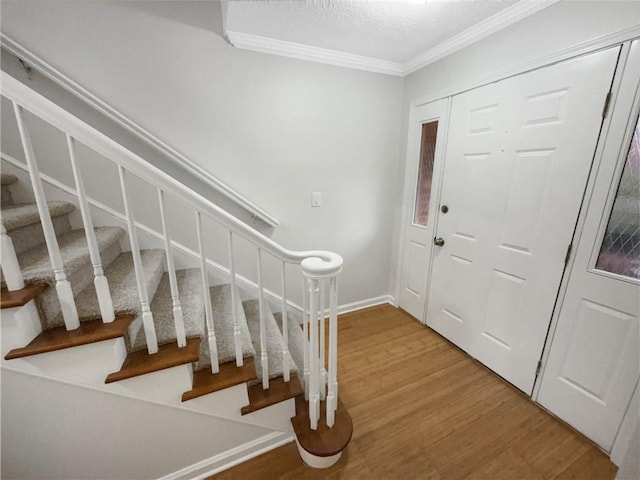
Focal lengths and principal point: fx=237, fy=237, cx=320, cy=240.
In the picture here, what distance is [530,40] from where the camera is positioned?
130 centimetres

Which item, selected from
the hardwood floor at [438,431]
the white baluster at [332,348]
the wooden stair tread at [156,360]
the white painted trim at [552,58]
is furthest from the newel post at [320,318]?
the white painted trim at [552,58]

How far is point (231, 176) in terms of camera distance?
174 centimetres

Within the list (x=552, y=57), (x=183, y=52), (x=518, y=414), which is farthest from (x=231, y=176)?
(x=518, y=414)

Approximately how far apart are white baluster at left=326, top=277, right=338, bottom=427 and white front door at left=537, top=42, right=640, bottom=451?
1.29 m

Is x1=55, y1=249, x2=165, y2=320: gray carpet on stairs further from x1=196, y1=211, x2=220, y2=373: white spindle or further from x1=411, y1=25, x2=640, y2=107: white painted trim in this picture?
x1=411, y1=25, x2=640, y2=107: white painted trim

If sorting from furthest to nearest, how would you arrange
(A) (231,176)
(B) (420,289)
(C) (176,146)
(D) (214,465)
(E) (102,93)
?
1. (B) (420,289)
2. (A) (231,176)
3. (C) (176,146)
4. (E) (102,93)
5. (D) (214,465)

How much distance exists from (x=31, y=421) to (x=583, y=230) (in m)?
2.58

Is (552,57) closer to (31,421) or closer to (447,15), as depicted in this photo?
(447,15)

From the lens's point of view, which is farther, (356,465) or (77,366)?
(356,465)

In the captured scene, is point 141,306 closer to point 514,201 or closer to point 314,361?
point 314,361

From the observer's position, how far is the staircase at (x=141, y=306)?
799mm

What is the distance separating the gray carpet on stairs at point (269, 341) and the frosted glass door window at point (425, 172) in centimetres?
155

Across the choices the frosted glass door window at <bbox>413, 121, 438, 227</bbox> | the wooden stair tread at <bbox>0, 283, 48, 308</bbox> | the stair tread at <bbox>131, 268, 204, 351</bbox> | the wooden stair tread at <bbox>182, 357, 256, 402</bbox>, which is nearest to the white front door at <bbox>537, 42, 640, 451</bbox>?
the frosted glass door window at <bbox>413, 121, 438, 227</bbox>

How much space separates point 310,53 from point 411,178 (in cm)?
130
